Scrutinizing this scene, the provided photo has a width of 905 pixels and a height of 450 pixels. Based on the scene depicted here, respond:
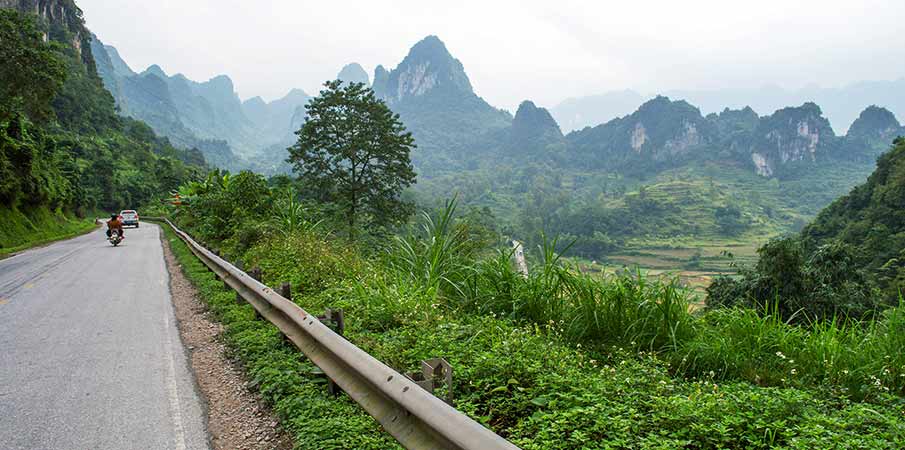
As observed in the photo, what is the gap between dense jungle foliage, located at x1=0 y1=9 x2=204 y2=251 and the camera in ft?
67.5

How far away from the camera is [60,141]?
186 ft

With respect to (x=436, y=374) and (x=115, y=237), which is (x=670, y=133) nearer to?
(x=115, y=237)

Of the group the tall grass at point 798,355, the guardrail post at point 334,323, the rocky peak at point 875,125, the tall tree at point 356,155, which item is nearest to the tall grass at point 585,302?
the tall grass at point 798,355

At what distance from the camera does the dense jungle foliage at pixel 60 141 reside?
20562mm

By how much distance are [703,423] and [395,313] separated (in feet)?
9.88

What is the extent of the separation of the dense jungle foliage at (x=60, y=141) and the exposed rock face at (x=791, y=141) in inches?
6848

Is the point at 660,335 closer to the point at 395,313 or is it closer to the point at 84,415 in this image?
the point at 395,313

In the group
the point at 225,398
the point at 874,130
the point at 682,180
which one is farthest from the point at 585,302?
the point at 874,130

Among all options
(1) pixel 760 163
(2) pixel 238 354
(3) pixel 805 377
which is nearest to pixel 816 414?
(3) pixel 805 377

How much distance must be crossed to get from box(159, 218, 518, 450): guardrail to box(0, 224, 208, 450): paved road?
97cm

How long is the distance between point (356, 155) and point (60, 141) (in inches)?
2019

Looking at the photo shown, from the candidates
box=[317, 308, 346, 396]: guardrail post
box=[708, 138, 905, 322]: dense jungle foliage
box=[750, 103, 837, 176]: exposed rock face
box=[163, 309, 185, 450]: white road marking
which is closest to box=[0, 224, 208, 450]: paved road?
box=[163, 309, 185, 450]: white road marking

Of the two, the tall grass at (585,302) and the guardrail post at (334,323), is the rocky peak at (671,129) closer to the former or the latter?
the tall grass at (585,302)

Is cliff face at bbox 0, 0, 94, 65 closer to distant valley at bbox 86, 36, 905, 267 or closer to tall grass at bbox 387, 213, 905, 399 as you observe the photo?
distant valley at bbox 86, 36, 905, 267
